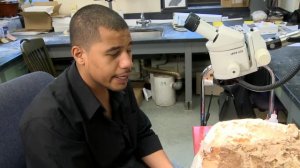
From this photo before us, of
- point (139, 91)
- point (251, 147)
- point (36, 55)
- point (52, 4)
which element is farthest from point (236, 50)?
point (52, 4)

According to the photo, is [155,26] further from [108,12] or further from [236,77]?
[236,77]

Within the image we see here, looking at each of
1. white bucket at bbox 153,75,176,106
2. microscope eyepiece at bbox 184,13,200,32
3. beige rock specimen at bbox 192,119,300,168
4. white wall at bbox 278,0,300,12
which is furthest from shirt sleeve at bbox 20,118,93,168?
white wall at bbox 278,0,300,12

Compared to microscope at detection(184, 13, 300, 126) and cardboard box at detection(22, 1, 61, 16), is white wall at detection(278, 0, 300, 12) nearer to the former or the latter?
microscope at detection(184, 13, 300, 126)

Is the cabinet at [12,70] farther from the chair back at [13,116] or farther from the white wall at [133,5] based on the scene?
the chair back at [13,116]

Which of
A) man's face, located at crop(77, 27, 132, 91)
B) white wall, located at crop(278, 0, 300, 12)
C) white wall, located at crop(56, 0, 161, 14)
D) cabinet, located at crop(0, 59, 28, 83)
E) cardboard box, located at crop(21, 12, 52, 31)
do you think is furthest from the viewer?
white wall, located at crop(56, 0, 161, 14)

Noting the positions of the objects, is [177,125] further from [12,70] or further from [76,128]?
[76,128]

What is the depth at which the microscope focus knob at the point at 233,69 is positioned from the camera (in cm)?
77

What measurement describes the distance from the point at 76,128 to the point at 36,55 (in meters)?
1.76

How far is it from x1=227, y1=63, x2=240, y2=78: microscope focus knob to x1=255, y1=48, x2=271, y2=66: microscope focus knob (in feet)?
0.19

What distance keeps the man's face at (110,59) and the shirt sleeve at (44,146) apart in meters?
0.24

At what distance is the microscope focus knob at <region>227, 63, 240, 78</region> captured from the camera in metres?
0.77

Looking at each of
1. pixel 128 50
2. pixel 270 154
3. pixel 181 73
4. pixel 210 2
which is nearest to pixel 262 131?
pixel 270 154

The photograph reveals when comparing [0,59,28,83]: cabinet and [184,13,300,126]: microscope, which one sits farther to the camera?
[0,59,28,83]: cabinet

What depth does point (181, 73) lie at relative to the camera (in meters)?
3.18
